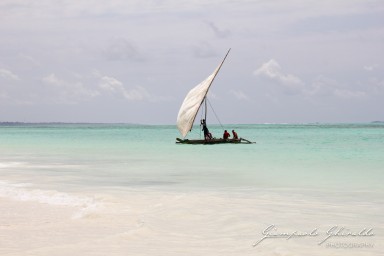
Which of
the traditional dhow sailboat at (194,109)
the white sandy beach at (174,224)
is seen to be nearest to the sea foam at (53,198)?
the white sandy beach at (174,224)

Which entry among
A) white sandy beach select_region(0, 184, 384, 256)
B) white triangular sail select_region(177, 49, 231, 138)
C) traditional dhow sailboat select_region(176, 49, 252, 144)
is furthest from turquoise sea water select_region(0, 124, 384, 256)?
white triangular sail select_region(177, 49, 231, 138)

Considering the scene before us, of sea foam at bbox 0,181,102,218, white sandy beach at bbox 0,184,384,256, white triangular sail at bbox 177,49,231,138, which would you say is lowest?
sea foam at bbox 0,181,102,218

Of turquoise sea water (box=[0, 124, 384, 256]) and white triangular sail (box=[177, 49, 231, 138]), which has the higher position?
white triangular sail (box=[177, 49, 231, 138])

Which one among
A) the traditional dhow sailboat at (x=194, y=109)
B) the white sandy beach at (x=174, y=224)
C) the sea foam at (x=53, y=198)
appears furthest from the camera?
the traditional dhow sailboat at (x=194, y=109)

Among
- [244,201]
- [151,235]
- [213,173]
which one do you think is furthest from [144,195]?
[213,173]

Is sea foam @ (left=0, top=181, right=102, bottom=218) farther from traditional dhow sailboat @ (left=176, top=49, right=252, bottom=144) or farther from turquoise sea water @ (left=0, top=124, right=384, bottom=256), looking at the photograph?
traditional dhow sailboat @ (left=176, top=49, right=252, bottom=144)

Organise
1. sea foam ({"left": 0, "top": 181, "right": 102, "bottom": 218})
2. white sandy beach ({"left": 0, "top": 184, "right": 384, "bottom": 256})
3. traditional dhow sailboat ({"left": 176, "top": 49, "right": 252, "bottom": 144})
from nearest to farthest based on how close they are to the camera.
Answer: white sandy beach ({"left": 0, "top": 184, "right": 384, "bottom": 256}), sea foam ({"left": 0, "top": 181, "right": 102, "bottom": 218}), traditional dhow sailboat ({"left": 176, "top": 49, "right": 252, "bottom": 144})

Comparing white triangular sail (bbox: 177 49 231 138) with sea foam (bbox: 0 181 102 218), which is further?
white triangular sail (bbox: 177 49 231 138)

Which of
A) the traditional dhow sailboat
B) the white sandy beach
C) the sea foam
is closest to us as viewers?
the white sandy beach

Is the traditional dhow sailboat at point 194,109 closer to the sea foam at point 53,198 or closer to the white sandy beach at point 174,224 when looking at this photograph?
the sea foam at point 53,198

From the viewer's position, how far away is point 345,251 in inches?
232

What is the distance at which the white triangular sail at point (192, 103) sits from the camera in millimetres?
38406

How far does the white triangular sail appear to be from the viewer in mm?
38406

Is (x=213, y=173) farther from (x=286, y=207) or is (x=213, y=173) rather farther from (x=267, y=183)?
(x=286, y=207)
